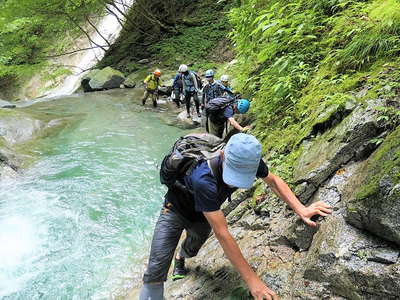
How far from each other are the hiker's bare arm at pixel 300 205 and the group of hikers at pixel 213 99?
10.7 feet

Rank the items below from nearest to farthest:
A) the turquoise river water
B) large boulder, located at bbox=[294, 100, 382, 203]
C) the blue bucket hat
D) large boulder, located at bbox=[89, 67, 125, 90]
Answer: the blue bucket hat
large boulder, located at bbox=[294, 100, 382, 203]
the turquoise river water
large boulder, located at bbox=[89, 67, 125, 90]

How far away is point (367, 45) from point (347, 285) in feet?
10.3

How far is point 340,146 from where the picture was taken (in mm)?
3373

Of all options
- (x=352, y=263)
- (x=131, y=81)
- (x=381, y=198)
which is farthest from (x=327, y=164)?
(x=131, y=81)

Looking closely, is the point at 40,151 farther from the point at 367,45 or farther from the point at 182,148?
the point at 367,45

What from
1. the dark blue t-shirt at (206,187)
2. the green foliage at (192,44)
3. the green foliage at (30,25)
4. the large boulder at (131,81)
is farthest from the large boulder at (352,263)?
the large boulder at (131,81)

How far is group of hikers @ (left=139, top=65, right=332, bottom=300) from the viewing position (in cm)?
267

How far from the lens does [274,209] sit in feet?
12.5

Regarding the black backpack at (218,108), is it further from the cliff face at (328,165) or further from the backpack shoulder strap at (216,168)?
the backpack shoulder strap at (216,168)

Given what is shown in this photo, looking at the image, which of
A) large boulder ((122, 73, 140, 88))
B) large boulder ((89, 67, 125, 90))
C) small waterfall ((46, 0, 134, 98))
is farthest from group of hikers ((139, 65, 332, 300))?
small waterfall ((46, 0, 134, 98))

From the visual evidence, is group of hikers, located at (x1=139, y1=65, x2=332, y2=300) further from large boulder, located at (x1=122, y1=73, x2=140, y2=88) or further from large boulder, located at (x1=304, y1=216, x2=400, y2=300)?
large boulder, located at (x1=122, y1=73, x2=140, y2=88)

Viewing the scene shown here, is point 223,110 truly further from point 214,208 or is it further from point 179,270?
point 214,208

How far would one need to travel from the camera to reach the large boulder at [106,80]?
69.5ft

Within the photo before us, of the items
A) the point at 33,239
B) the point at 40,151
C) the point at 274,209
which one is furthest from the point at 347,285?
the point at 40,151
